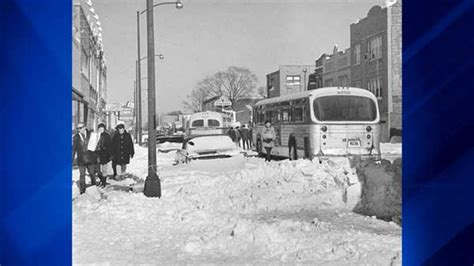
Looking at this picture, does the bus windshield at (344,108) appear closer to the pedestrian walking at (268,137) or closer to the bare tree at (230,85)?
the pedestrian walking at (268,137)

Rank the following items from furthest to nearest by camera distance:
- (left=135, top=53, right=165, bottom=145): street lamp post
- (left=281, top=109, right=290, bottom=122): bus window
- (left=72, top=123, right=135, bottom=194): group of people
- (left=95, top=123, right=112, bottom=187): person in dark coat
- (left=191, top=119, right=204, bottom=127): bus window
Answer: (left=281, top=109, right=290, bottom=122): bus window
(left=191, top=119, right=204, bottom=127): bus window
(left=135, top=53, right=165, bottom=145): street lamp post
(left=95, top=123, right=112, bottom=187): person in dark coat
(left=72, top=123, right=135, bottom=194): group of people

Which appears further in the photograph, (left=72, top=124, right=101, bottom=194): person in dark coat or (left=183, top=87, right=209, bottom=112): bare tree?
(left=183, top=87, right=209, bottom=112): bare tree

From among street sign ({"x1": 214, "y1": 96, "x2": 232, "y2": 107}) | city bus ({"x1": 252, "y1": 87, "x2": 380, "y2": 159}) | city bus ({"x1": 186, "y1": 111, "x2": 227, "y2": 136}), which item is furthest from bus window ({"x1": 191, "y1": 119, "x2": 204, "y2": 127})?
city bus ({"x1": 252, "y1": 87, "x2": 380, "y2": 159})

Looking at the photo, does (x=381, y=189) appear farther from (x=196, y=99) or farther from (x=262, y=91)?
(x=196, y=99)

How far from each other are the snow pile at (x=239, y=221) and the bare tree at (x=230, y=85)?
1.39 ft

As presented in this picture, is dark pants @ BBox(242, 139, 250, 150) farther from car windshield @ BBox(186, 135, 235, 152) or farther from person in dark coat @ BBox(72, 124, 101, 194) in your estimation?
person in dark coat @ BBox(72, 124, 101, 194)

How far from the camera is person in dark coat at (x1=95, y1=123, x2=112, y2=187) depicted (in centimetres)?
322
